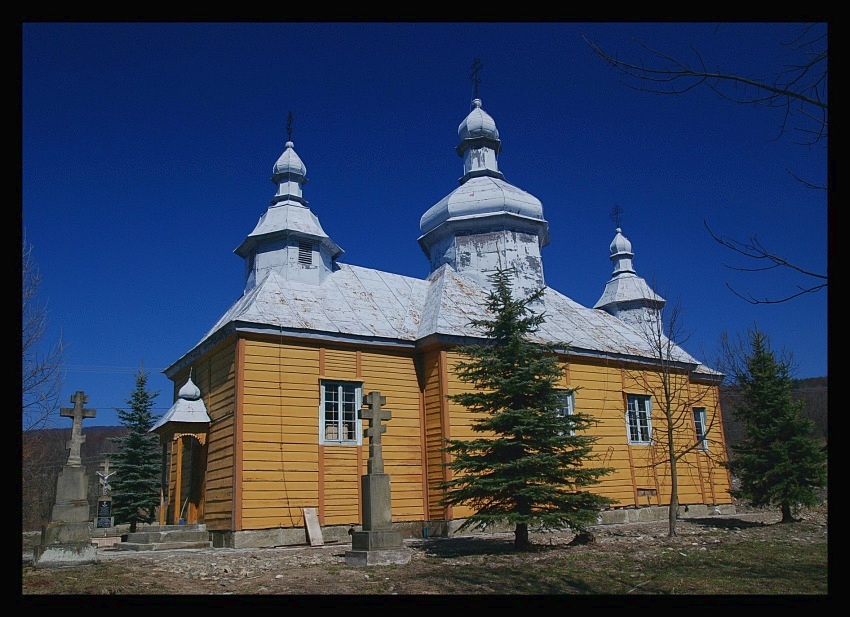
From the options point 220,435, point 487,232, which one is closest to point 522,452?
point 220,435

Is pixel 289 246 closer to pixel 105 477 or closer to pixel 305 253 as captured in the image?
pixel 305 253

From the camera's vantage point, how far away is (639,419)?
2102 cm

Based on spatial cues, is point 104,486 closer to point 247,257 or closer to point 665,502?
point 247,257

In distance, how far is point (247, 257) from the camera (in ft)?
69.4

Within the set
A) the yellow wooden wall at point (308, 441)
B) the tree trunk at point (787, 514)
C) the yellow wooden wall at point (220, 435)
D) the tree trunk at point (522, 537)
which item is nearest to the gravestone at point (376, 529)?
the tree trunk at point (522, 537)

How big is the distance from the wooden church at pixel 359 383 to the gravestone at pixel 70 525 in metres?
3.82

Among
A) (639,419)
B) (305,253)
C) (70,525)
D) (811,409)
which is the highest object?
(305,253)

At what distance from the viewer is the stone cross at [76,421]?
1191 centimetres

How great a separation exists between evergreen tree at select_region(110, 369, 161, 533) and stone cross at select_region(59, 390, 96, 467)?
13.9 metres

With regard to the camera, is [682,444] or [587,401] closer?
[587,401]

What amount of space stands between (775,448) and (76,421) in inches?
619

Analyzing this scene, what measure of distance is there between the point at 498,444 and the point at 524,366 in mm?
1569

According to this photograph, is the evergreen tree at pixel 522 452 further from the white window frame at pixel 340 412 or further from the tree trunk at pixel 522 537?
the white window frame at pixel 340 412
